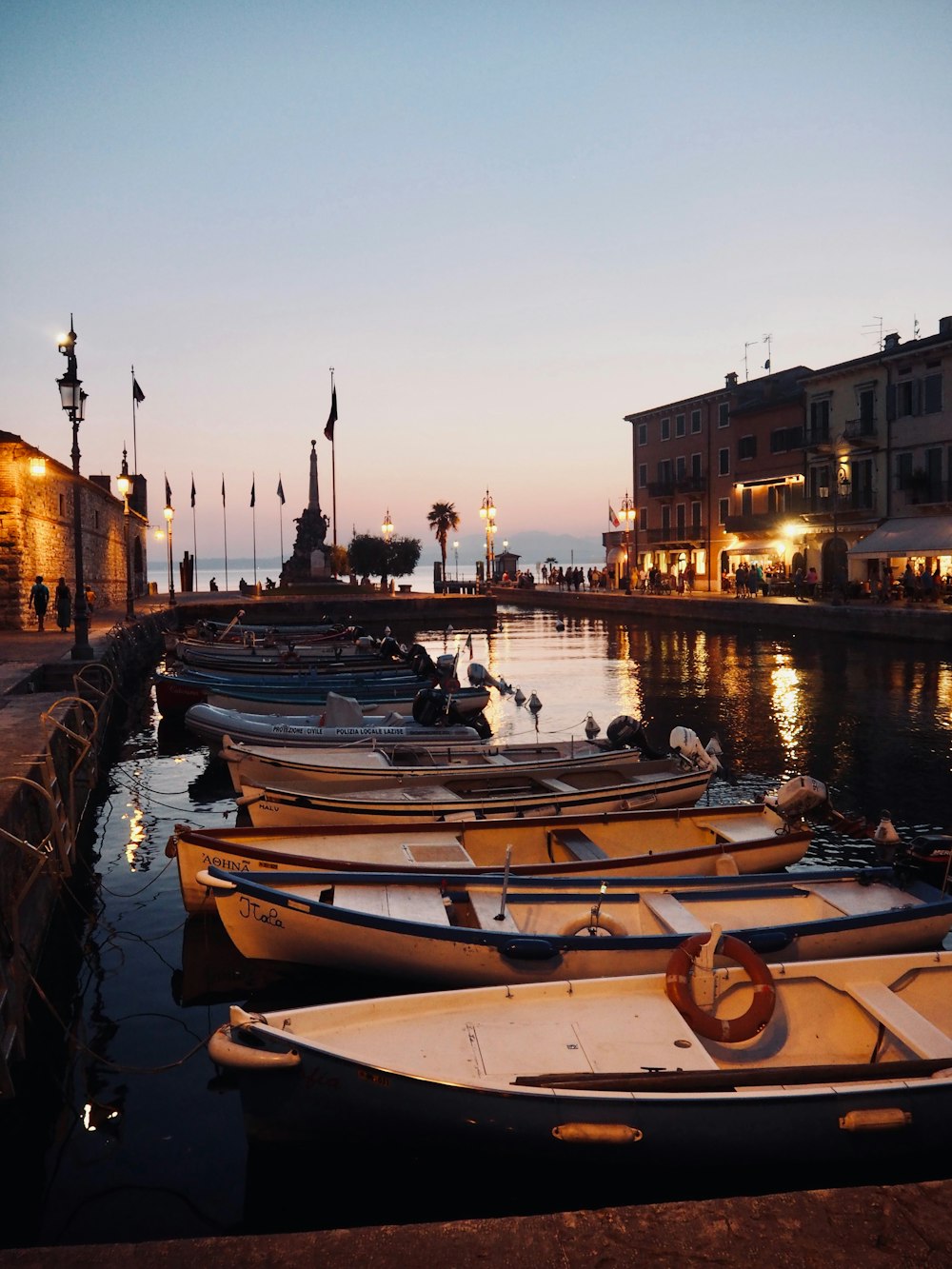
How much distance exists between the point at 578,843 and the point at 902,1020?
14.6 feet

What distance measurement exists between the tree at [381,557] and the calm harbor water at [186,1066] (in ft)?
228

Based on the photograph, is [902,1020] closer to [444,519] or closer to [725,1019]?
[725,1019]

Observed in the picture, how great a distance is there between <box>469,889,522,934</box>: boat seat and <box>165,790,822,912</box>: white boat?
49 centimetres

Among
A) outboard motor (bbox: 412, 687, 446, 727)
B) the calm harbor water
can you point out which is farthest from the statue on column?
outboard motor (bbox: 412, 687, 446, 727)

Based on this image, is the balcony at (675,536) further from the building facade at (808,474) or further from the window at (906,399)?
the window at (906,399)

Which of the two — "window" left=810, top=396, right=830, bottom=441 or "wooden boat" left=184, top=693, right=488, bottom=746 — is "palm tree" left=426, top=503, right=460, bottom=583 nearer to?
"window" left=810, top=396, right=830, bottom=441

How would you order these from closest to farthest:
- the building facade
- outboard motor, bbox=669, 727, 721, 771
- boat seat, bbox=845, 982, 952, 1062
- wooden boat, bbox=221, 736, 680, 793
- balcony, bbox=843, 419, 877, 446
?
boat seat, bbox=845, 982, 952, 1062
outboard motor, bbox=669, 727, 721, 771
wooden boat, bbox=221, 736, 680, 793
the building facade
balcony, bbox=843, 419, 877, 446

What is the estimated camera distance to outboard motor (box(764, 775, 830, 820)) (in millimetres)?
10461

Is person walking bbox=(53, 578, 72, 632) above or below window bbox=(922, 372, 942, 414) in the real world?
below

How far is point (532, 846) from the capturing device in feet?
34.7

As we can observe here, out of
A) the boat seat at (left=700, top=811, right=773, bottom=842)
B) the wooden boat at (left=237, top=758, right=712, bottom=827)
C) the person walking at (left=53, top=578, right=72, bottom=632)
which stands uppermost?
the person walking at (left=53, top=578, right=72, bottom=632)

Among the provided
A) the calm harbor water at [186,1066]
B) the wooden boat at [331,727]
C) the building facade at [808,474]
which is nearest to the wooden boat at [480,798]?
the calm harbor water at [186,1066]

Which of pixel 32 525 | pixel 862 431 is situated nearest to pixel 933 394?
pixel 862 431

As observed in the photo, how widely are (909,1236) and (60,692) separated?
1746cm
